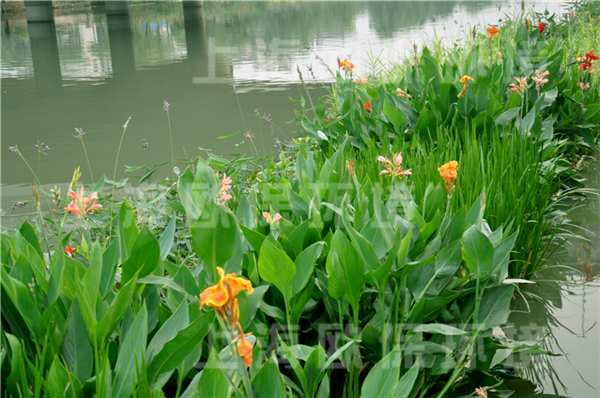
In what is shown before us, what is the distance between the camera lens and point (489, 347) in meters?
1.35

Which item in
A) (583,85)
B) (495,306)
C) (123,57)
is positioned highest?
(123,57)

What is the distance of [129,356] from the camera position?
97cm

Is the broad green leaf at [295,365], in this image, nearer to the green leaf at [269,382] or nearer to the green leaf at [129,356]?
the green leaf at [269,382]

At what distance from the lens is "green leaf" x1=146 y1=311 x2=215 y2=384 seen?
930 millimetres

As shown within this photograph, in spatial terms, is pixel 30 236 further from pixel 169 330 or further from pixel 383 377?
pixel 383 377

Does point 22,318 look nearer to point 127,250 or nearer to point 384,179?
point 127,250

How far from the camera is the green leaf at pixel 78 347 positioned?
1.02 m

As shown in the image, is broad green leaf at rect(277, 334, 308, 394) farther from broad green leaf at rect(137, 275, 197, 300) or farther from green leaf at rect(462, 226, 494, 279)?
green leaf at rect(462, 226, 494, 279)

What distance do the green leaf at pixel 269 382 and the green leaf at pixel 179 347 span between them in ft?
0.45

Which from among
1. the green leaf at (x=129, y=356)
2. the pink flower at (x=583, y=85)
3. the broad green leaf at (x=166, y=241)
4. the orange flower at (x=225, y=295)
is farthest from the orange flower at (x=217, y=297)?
the pink flower at (x=583, y=85)

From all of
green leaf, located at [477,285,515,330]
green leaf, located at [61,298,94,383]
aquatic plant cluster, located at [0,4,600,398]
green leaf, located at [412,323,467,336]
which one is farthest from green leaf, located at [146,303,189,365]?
green leaf, located at [477,285,515,330]

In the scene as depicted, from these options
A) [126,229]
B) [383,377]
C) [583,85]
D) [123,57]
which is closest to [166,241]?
[126,229]

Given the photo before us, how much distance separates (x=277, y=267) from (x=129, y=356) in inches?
14.8

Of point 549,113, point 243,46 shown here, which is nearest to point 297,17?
point 243,46
